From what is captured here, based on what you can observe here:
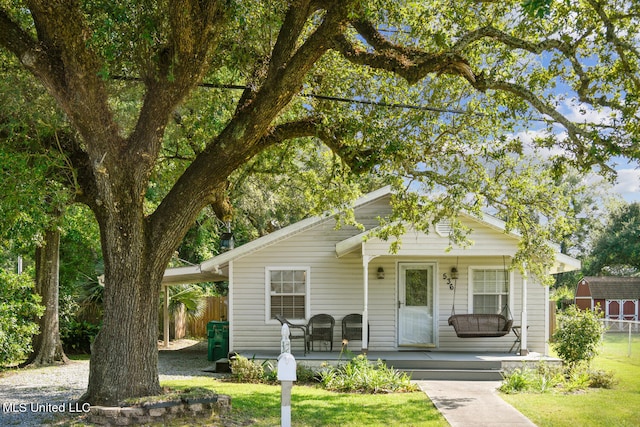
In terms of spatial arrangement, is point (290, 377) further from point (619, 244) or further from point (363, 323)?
point (619, 244)

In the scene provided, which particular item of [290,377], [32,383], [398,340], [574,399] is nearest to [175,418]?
[290,377]

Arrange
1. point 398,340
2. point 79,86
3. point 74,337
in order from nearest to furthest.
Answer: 1. point 79,86
2. point 398,340
3. point 74,337

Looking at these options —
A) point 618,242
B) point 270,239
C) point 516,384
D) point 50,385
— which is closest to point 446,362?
point 516,384

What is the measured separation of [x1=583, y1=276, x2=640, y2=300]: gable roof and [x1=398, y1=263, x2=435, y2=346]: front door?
25230 millimetres

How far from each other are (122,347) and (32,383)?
5.51 metres

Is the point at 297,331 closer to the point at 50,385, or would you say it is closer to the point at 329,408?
Answer: the point at 329,408

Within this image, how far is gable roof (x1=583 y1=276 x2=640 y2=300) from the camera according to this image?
3700 cm

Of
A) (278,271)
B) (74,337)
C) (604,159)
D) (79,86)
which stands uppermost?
(79,86)

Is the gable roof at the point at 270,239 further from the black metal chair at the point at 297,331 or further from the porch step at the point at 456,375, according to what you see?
the porch step at the point at 456,375

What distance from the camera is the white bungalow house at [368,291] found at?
15430 millimetres

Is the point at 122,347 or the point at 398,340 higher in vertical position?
the point at 122,347

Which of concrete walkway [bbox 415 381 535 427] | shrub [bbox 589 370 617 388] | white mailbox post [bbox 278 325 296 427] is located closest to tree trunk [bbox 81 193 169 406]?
white mailbox post [bbox 278 325 296 427]

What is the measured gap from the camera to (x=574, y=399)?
35.7ft

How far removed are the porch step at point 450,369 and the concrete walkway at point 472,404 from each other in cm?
32
